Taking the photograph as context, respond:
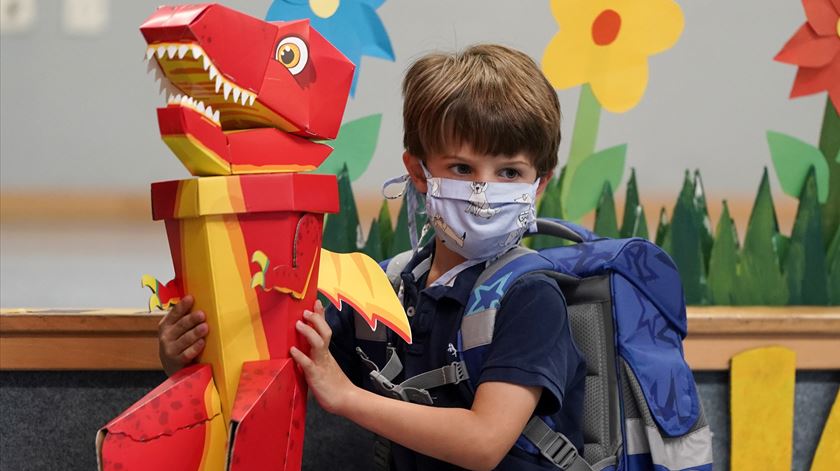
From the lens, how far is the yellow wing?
977 mm

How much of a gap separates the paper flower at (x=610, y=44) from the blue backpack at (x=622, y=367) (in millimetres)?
393

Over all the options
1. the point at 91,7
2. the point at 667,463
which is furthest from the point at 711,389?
the point at 91,7

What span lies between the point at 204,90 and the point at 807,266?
1.09 meters

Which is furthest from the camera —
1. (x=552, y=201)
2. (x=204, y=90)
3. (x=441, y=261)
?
(x=552, y=201)

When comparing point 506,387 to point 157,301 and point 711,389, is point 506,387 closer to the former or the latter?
point 157,301

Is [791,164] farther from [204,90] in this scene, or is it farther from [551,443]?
[204,90]

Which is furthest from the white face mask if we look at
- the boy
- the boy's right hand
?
the boy's right hand

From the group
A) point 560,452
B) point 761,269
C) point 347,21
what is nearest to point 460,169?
point 560,452

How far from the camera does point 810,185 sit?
4.94 feet

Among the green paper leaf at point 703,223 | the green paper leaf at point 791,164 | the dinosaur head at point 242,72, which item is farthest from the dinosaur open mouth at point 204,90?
the green paper leaf at point 791,164

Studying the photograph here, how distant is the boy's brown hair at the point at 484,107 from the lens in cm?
102

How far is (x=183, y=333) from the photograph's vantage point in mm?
921

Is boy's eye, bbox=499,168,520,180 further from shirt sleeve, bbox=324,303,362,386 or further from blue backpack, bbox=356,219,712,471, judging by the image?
shirt sleeve, bbox=324,303,362,386

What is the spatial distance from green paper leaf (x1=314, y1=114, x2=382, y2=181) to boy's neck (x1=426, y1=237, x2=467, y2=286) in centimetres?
29
